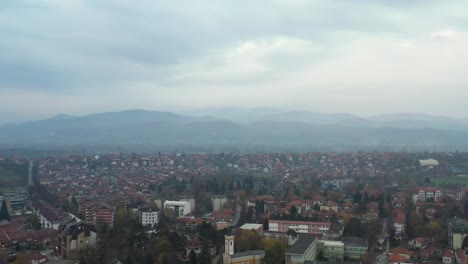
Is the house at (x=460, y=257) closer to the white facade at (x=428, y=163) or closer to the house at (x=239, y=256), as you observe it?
the house at (x=239, y=256)

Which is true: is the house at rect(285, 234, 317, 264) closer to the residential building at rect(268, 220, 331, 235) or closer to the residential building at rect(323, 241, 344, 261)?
the residential building at rect(323, 241, 344, 261)

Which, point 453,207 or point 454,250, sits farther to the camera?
point 453,207

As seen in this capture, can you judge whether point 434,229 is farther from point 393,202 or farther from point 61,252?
point 61,252

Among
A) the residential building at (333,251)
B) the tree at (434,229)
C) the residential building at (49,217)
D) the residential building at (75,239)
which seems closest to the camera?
the residential building at (333,251)

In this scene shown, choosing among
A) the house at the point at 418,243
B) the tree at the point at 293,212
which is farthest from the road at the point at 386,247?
the tree at the point at 293,212

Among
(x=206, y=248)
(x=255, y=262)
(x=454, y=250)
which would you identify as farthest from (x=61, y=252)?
(x=454, y=250)

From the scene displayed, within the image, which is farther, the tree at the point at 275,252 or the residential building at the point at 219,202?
A: the residential building at the point at 219,202
